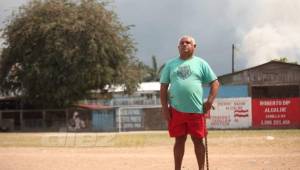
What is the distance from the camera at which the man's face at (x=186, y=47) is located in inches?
345

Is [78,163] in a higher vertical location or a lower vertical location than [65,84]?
lower

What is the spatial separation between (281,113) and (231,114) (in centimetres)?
315

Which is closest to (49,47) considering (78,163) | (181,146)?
(78,163)

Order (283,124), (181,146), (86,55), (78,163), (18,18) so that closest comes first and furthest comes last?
(181,146) < (78,163) < (283,124) < (86,55) < (18,18)

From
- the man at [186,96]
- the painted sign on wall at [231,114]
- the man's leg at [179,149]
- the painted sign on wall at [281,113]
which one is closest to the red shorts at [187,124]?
the man at [186,96]

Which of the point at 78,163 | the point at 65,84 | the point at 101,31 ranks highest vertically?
the point at 101,31

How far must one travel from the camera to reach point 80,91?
50000 millimetres

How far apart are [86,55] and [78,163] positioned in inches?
1374

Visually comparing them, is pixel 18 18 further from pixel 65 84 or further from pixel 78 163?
pixel 78 163

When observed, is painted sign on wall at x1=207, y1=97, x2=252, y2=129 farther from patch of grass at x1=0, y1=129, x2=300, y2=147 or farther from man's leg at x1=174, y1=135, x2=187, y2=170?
man's leg at x1=174, y1=135, x2=187, y2=170

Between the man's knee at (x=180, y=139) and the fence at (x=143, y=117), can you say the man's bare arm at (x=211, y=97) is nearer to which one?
the man's knee at (x=180, y=139)

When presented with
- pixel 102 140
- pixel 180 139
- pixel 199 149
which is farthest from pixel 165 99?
pixel 102 140

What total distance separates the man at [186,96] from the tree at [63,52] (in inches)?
1535

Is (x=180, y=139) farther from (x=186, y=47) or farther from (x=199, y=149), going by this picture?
(x=186, y=47)
